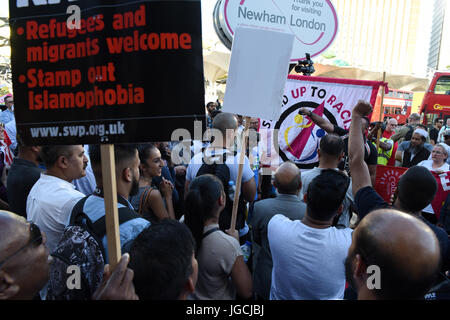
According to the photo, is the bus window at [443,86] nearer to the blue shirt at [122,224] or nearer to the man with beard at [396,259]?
the man with beard at [396,259]

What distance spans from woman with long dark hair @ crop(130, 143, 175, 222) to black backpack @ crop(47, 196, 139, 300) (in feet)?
2.38

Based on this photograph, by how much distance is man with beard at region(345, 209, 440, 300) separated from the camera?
113 cm

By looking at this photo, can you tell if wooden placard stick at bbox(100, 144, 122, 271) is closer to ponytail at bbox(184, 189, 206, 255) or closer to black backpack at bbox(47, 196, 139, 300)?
black backpack at bbox(47, 196, 139, 300)

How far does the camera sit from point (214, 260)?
1884 mm

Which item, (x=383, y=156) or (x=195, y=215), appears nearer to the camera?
(x=195, y=215)

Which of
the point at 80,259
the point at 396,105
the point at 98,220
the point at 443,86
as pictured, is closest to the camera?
the point at 80,259

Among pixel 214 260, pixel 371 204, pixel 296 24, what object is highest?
pixel 296 24

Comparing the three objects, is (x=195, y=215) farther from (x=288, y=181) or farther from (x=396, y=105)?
(x=396, y=105)

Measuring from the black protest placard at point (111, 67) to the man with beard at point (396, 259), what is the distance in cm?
87

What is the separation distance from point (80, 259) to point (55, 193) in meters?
0.71

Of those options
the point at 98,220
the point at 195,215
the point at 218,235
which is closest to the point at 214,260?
the point at 218,235

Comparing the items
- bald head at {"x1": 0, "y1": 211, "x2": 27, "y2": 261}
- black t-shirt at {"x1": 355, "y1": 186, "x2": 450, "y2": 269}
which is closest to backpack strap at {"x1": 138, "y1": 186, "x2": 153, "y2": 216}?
bald head at {"x1": 0, "y1": 211, "x2": 27, "y2": 261}

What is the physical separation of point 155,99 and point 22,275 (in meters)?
0.88
